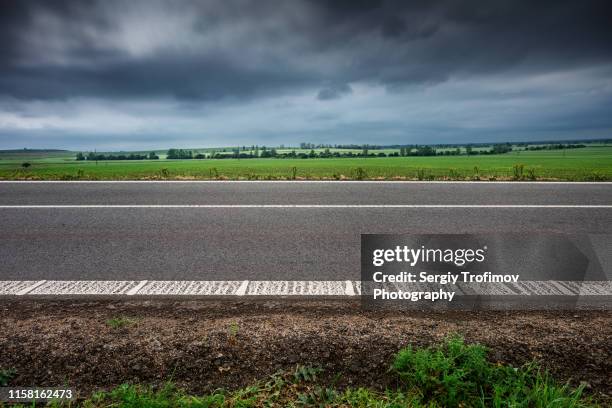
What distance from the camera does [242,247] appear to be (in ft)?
15.4

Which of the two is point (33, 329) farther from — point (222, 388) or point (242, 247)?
point (242, 247)

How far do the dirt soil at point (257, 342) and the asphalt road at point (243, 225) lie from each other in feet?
3.17

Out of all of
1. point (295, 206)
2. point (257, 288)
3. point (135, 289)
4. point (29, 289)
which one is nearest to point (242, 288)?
point (257, 288)

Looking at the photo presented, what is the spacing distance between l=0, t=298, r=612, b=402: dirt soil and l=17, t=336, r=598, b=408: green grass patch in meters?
0.09

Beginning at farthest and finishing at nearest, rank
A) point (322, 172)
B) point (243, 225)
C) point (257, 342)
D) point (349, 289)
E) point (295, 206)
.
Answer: point (322, 172), point (295, 206), point (243, 225), point (349, 289), point (257, 342)

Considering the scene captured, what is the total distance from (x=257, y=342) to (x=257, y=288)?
106 cm

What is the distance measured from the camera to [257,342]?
2.43 meters

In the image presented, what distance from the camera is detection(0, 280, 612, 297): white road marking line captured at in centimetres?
336

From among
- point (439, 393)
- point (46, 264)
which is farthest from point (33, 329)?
point (439, 393)

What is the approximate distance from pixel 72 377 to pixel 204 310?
3.26ft

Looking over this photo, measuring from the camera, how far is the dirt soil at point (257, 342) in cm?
219

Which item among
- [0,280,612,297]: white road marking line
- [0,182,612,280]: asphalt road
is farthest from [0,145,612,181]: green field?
[0,280,612,297]: white road marking line

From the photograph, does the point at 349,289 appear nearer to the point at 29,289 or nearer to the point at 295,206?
the point at 29,289

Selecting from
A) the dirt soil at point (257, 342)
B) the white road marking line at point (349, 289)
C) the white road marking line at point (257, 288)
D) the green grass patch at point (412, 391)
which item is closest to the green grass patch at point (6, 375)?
the dirt soil at point (257, 342)
